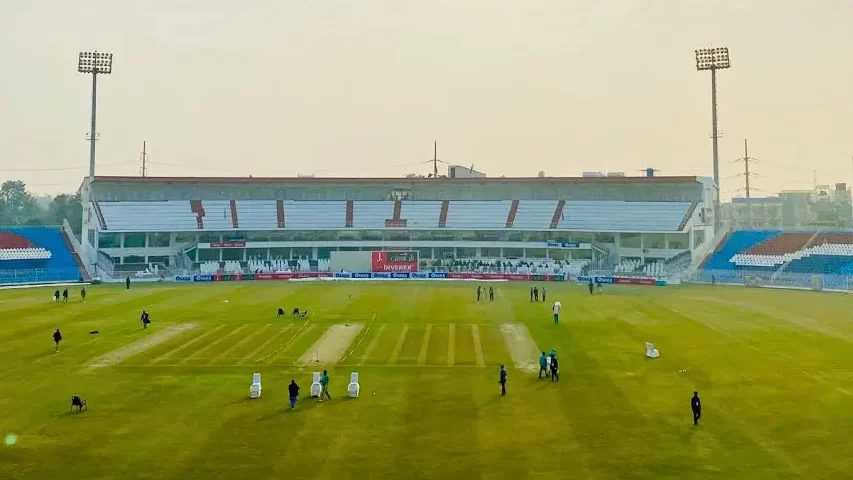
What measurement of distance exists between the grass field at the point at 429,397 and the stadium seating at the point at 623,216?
36.1 meters

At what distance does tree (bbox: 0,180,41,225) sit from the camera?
434 feet

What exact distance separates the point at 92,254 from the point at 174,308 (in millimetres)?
37048

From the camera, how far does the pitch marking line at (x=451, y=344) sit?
104 feet

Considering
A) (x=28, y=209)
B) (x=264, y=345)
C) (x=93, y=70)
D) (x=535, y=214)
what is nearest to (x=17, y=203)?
(x=28, y=209)

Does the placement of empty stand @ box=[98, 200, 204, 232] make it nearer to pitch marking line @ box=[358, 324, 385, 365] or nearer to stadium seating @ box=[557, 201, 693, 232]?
stadium seating @ box=[557, 201, 693, 232]

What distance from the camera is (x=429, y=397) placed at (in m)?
25.0

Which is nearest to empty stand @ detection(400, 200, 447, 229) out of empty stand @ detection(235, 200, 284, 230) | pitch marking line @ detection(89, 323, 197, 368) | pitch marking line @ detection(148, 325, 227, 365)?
empty stand @ detection(235, 200, 284, 230)

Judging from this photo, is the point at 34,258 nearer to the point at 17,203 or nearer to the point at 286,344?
the point at 286,344

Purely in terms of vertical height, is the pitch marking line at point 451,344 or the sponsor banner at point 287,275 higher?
the sponsor banner at point 287,275

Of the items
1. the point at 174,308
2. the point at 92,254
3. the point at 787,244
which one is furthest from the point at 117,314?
the point at 787,244

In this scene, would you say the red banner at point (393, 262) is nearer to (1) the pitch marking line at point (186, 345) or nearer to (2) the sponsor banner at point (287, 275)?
(2) the sponsor banner at point (287, 275)

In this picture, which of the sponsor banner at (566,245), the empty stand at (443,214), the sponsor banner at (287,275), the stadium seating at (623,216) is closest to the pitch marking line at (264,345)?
the sponsor banner at (287,275)

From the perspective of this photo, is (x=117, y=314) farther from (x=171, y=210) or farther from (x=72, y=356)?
(x=171, y=210)

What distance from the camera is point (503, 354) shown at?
3303cm
